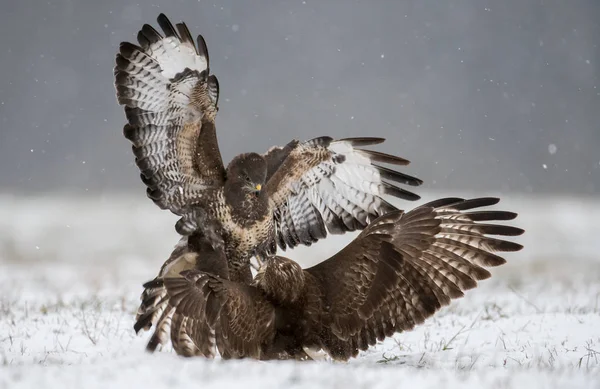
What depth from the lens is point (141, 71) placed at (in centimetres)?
630

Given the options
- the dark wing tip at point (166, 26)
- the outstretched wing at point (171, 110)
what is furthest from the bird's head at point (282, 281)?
the dark wing tip at point (166, 26)

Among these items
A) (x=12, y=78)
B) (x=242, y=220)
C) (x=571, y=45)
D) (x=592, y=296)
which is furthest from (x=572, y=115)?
(x=242, y=220)

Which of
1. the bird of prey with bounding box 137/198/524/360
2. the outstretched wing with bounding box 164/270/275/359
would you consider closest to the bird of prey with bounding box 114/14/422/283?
the bird of prey with bounding box 137/198/524/360

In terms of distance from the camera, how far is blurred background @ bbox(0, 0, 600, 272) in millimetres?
46625

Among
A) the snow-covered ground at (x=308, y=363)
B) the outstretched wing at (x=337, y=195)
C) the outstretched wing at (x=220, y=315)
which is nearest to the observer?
the snow-covered ground at (x=308, y=363)

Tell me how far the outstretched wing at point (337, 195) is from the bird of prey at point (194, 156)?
0.53 ft

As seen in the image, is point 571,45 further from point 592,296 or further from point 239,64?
point 592,296

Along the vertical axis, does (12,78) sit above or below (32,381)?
above

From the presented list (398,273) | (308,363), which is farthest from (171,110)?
(308,363)

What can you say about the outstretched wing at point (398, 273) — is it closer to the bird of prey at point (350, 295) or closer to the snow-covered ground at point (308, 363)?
the bird of prey at point (350, 295)

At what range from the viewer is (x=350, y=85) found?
172 ft

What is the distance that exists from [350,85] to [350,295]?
1877 inches

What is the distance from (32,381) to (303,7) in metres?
56.1

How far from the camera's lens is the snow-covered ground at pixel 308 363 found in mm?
4238
